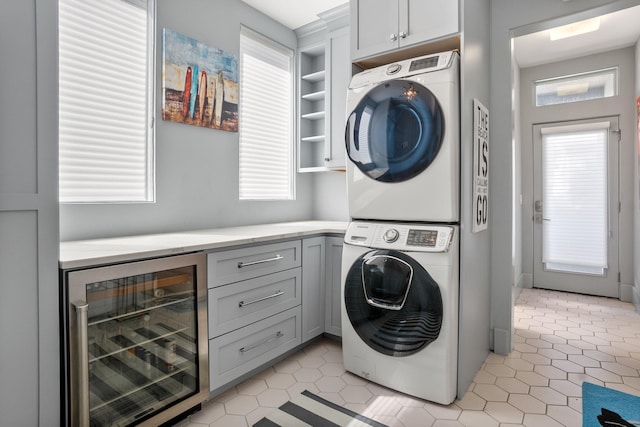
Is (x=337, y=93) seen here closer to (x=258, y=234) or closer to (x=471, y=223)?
(x=258, y=234)

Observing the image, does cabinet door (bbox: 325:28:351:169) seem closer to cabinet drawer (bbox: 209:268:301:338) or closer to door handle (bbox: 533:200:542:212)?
cabinet drawer (bbox: 209:268:301:338)

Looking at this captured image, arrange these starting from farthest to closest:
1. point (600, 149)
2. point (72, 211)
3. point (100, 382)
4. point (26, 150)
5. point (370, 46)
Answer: point (600, 149) < point (370, 46) < point (72, 211) < point (100, 382) < point (26, 150)

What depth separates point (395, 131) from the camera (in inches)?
78.3

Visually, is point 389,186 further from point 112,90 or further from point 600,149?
point 600,149

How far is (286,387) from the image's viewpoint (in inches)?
80.8

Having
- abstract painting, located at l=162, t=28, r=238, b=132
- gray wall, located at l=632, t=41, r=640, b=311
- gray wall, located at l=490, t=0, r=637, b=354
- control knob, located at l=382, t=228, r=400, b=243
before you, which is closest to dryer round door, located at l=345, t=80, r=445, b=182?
control knob, located at l=382, t=228, r=400, b=243

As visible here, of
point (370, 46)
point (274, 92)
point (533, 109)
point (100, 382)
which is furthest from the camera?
point (533, 109)

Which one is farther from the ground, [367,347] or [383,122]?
[383,122]

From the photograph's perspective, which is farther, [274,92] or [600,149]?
[600,149]

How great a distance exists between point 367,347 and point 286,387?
526 mm

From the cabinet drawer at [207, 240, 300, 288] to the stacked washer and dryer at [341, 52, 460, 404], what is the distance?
1.28 feet

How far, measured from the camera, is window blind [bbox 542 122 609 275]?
3.96 metres

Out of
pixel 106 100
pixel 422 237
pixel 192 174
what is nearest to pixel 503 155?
pixel 422 237

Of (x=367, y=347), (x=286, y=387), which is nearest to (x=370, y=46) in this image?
(x=367, y=347)
